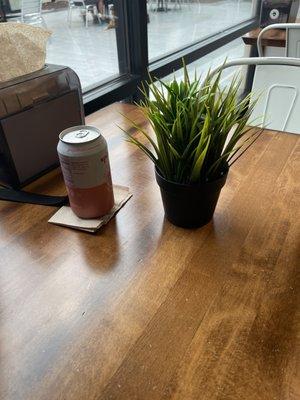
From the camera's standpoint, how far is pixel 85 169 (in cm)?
58

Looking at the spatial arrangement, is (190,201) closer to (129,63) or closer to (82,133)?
(82,133)

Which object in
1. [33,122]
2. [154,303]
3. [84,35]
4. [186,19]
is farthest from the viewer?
[186,19]

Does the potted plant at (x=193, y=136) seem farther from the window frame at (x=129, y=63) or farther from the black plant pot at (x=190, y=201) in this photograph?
the window frame at (x=129, y=63)

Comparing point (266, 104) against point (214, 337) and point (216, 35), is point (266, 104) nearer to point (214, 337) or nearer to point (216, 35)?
point (214, 337)

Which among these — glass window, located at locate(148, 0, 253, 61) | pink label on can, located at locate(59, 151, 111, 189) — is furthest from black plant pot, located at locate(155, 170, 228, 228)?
glass window, located at locate(148, 0, 253, 61)

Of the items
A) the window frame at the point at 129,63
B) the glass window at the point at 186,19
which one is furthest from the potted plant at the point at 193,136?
the glass window at the point at 186,19

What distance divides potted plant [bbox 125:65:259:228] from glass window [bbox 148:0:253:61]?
114 cm

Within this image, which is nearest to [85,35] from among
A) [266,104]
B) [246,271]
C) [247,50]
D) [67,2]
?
[67,2]

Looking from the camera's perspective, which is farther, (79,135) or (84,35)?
(84,35)

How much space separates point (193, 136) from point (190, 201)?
0.12 metres

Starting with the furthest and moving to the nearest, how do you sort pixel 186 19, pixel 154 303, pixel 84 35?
pixel 186 19
pixel 84 35
pixel 154 303

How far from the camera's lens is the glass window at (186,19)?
1.76 m

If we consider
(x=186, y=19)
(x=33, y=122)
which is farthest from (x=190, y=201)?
(x=186, y=19)

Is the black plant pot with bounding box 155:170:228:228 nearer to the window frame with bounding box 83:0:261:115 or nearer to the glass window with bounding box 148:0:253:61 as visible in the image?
the window frame with bounding box 83:0:261:115
